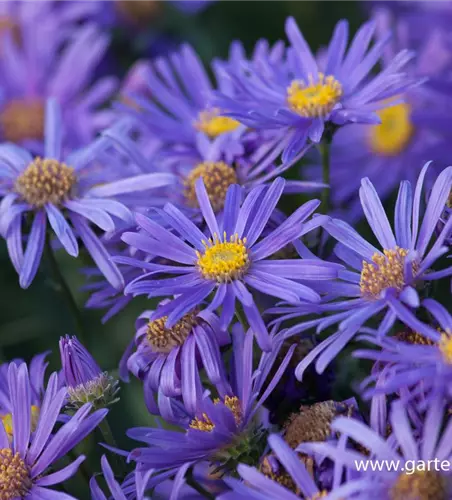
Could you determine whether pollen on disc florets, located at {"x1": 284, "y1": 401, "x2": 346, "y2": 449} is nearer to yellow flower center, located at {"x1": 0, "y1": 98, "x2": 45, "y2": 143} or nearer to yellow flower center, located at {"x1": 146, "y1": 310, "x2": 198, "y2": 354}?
yellow flower center, located at {"x1": 146, "y1": 310, "x2": 198, "y2": 354}

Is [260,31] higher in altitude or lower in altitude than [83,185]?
higher

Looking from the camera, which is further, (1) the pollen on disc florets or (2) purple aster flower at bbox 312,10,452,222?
(2) purple aster flower at bbox 312,10,452,222

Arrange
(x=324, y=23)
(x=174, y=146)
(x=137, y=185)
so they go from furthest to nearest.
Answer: (x=324, y=23), (x=174, y=146), (x=137, y=185)

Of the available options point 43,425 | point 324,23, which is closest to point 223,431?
point 43,425

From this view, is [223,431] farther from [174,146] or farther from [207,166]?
[174,146]

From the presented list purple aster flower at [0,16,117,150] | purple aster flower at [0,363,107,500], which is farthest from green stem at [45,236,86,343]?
purple aster flower at [0,16,117,150]

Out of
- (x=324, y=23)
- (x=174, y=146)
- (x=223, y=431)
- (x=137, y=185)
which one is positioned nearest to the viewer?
(x=223, y=431)
